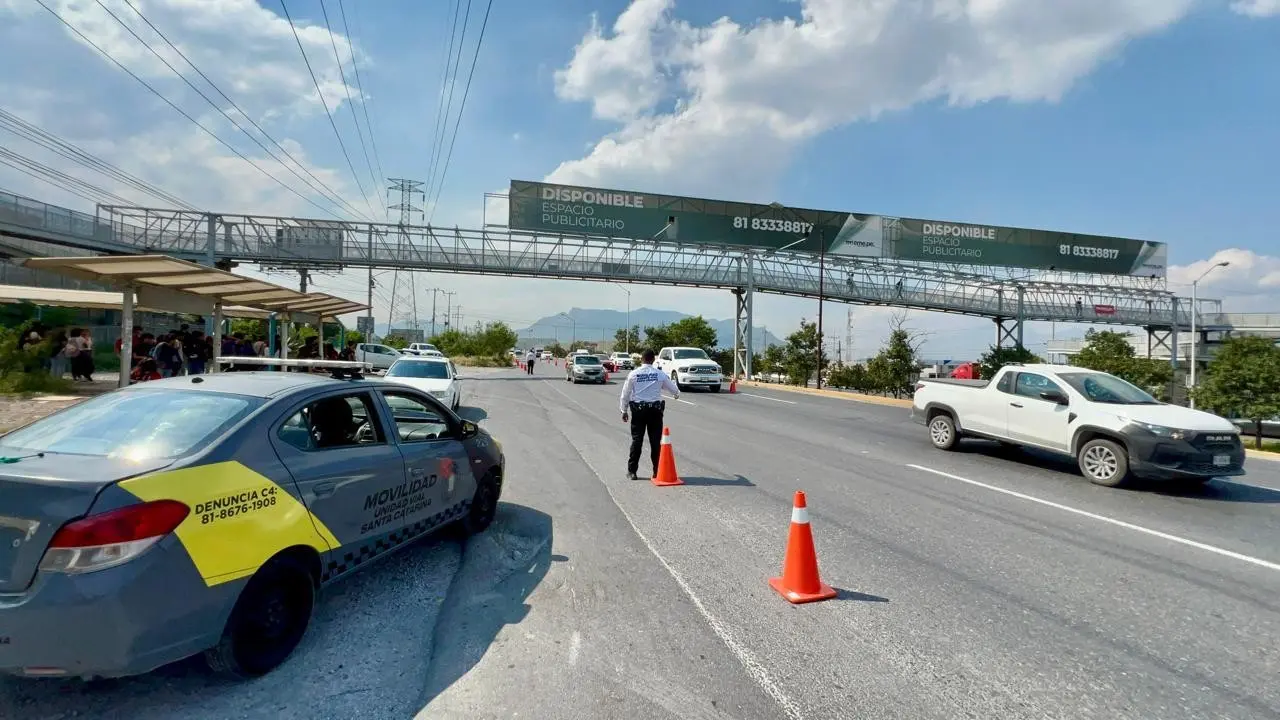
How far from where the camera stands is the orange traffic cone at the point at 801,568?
445 centimetres

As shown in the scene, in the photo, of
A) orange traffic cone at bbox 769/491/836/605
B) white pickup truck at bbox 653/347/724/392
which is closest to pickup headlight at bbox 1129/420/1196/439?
orange traffic cone at bbox 769/491/836/605

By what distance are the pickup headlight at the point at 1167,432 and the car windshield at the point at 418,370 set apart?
13.6m

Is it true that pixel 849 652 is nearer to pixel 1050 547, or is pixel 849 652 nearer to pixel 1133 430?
pixel 1050 547

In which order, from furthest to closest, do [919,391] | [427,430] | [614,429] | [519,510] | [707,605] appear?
[614,429]
[919,391]
[519,510]
[427,430]
[707,605]

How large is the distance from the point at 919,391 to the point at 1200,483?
14.1 feet

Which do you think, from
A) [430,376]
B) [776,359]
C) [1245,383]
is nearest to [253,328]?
[430,376]

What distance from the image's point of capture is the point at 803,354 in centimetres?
4181

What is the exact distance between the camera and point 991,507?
23.5ft

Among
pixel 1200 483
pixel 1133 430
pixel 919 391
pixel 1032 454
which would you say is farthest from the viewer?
pixel 919 391

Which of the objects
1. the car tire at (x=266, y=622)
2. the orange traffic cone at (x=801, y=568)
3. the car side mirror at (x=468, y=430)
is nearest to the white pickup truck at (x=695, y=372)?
the car side mirror at (x=468, y=430)

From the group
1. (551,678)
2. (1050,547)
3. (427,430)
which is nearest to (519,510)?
(427,430)

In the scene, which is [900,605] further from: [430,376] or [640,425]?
[430,376]

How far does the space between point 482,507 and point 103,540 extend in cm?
326

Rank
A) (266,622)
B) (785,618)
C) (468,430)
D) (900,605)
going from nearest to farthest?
(266,622)
(785,618)
(900,605)
(468,430)
